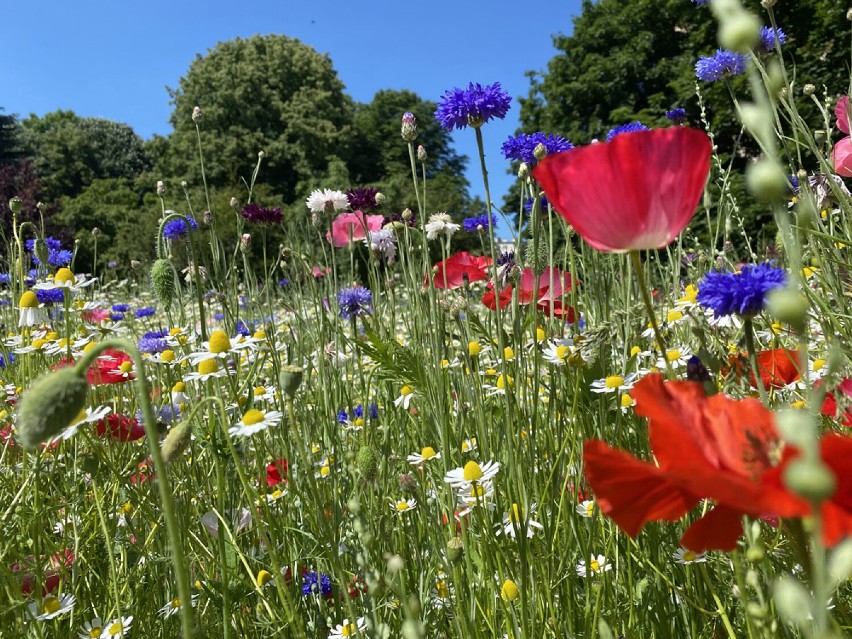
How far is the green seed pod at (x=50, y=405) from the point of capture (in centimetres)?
46

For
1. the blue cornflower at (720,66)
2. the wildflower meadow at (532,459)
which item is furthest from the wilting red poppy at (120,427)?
the blue cornflower at (720,66)

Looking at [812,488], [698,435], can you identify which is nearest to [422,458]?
[698,435]

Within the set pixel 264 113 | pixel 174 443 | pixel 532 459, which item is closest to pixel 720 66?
pixel 532 459

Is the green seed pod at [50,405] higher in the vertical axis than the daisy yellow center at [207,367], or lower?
higher

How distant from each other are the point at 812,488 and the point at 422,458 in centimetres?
96

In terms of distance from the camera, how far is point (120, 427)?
124cm

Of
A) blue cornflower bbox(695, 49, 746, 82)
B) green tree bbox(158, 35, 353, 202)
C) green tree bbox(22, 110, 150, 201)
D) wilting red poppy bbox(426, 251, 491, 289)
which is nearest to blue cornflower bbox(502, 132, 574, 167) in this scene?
wilting red poppy bbox(426, 251, 491, 289)

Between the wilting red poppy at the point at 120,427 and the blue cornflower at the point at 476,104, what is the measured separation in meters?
0.77

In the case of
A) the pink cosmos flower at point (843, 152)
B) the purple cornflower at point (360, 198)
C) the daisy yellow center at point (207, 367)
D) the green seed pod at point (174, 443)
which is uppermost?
the purple cornflower at point (360, 198)

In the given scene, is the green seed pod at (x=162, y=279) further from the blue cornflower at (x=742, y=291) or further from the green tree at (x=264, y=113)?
the green tree at (x=264, y=113)

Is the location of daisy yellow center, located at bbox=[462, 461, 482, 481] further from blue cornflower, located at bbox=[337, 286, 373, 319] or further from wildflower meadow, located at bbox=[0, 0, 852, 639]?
blue cornflower, located at bbox=[337, 286, 373, 319]

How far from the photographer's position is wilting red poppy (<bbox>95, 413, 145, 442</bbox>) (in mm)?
1205

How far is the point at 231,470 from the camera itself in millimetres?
1145

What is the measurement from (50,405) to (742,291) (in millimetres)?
549
